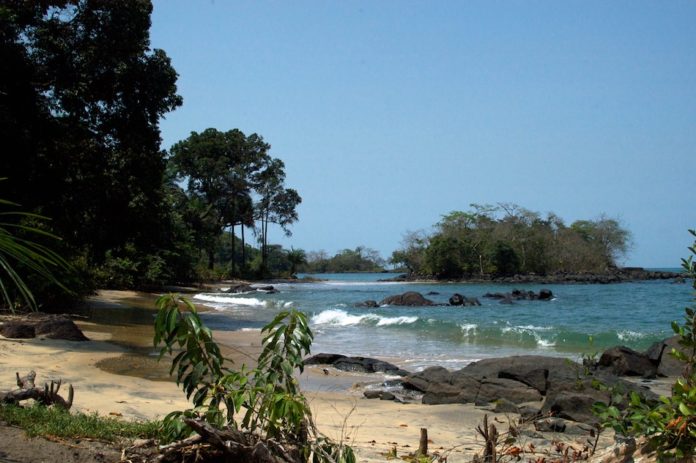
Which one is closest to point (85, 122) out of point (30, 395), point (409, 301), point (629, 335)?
point (30, 395)

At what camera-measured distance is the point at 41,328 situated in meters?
12.6

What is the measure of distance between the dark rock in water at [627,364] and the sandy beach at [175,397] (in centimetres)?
525

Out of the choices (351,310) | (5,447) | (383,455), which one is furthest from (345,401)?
(351,310)

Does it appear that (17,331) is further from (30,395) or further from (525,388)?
(525,388)

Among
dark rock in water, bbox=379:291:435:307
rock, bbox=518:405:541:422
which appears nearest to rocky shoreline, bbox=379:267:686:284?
dark rock in water, bbox=379:291:435:307

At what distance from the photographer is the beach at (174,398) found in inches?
276

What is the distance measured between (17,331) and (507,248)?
229 feet

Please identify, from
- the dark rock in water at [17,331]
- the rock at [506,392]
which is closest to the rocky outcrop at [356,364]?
the rock at [506,392]

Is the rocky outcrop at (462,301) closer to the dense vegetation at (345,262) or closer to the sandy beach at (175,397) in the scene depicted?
the sandy beach at (175,397)

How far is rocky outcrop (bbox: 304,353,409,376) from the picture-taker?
13.7m

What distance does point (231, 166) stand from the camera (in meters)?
62.5

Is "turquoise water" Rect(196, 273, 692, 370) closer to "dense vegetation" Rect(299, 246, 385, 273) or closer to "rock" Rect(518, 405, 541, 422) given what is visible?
"rock" Rect(518, 405, 541, 422)

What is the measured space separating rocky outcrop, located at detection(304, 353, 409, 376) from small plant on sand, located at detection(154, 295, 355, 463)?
9.79m

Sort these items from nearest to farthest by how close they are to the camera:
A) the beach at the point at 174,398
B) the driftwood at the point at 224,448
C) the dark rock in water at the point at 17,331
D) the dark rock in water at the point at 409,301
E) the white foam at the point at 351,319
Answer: the driftwood at the point at 224,448
the beach at the point at 174,398
the dark rock in water at the point at 17,331
the white foam at the point at 351,319
the dark rock in water at the point at 409,301
